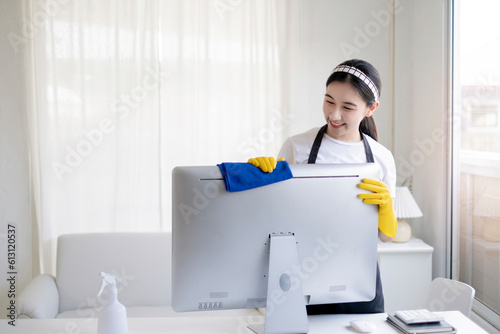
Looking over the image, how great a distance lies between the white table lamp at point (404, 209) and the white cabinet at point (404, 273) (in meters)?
0.09

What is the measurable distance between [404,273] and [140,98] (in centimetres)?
200

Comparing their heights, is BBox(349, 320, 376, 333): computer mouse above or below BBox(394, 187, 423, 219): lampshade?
below

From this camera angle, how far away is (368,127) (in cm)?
195

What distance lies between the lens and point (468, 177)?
108 inches

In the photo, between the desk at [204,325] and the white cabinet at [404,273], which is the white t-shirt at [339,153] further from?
Answer: the white cabinet at [404,273]

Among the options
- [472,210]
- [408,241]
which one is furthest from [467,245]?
[408,241]

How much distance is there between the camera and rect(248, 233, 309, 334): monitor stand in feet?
4.44

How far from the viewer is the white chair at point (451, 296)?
6.14 feet

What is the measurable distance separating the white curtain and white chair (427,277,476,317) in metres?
1.60

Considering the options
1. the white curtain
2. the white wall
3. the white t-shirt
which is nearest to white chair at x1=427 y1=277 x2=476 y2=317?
the white t-shirt

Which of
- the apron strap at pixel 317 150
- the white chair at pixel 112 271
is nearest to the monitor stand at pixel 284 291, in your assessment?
the apron strap at pixel 317 150

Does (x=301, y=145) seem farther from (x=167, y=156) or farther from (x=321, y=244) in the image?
(x=167, y=156)

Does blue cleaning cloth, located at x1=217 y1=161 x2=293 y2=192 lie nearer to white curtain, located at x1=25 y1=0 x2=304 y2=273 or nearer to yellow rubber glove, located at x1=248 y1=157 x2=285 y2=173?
yellow rubber glove, located at x1=248 y1=157 x2=285 y2=173

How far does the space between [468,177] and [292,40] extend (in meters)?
1.44
